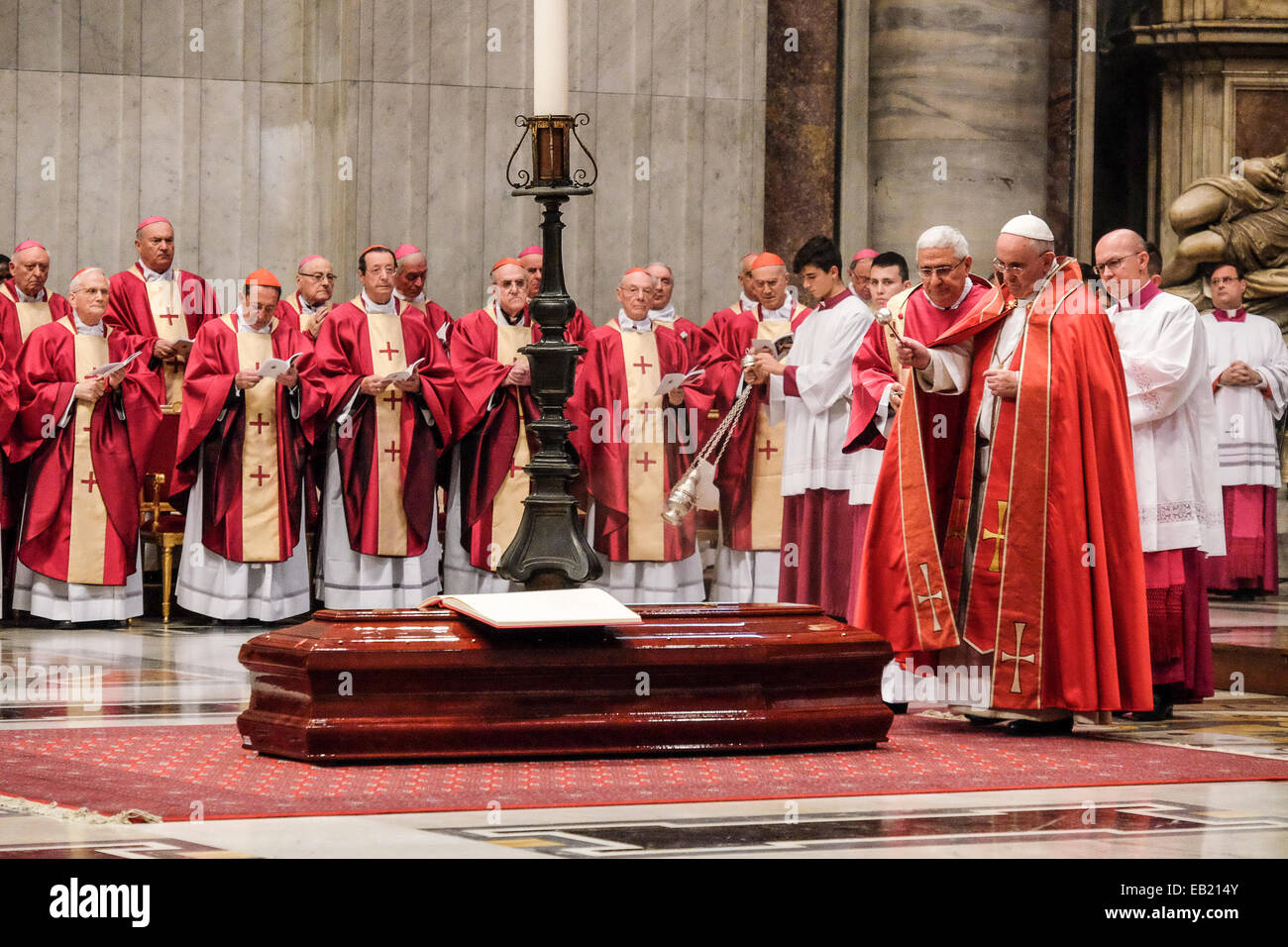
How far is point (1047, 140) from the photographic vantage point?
47.5 feet

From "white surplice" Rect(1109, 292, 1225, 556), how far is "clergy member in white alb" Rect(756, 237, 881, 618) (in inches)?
87.2

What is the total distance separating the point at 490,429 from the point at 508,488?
337mm

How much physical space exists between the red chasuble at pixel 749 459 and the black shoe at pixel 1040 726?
176 inches

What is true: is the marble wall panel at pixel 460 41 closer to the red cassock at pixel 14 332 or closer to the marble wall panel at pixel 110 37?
the marble wall panel at pixel 110 37

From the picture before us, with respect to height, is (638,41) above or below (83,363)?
above

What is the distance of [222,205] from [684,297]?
3.04 metres

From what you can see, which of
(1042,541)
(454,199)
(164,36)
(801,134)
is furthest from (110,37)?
(1042,541)

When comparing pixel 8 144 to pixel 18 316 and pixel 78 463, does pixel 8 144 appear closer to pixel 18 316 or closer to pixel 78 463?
pixel 18 316

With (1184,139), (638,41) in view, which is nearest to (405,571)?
(638,41)

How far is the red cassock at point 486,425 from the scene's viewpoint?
11125 millimetres

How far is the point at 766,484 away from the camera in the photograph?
11.6m

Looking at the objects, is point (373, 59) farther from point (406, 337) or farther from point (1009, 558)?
point (1009, 558)

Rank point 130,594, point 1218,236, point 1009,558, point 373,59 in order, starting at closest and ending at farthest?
point 1009,558 < point 130,594 < point 373,59 < point 1218,236

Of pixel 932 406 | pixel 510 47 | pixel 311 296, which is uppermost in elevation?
pixel 510 47
